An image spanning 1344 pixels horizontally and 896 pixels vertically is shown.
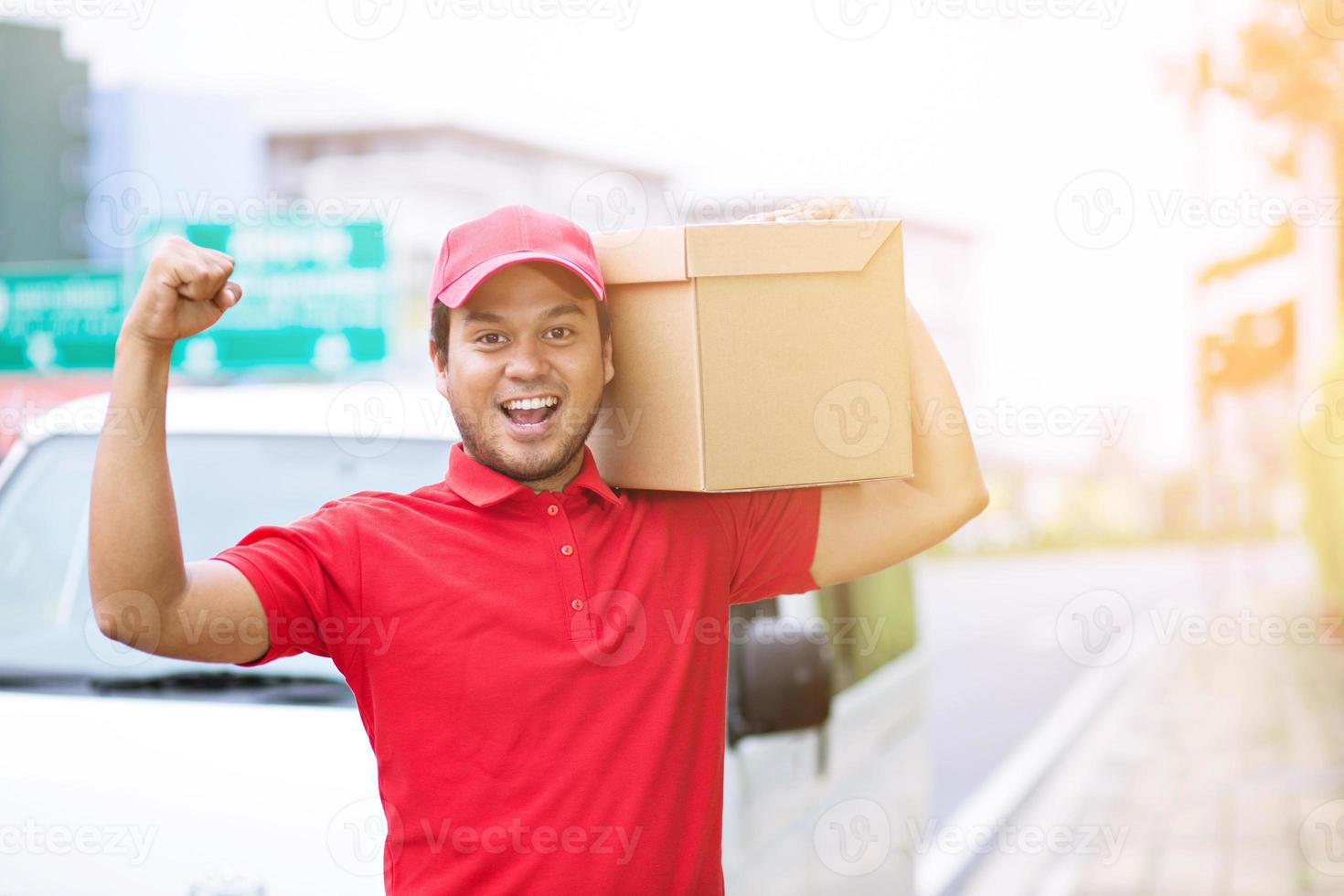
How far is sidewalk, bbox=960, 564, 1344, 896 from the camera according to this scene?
20.7 ft

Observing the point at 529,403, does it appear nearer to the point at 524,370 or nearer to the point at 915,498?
the point at 524,370

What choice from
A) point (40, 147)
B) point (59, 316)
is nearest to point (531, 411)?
point (59, 316)

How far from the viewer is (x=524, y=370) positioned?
7.06ft

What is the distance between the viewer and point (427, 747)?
6.66 ft

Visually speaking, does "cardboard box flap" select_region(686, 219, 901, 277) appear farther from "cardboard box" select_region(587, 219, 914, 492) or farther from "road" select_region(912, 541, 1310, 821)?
"road" select_region(912, 541, 1310, 821)

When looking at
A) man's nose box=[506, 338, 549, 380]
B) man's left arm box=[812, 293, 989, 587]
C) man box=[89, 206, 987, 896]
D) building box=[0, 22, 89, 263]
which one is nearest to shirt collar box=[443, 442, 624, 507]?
man box=[89, 206, 987, 896]

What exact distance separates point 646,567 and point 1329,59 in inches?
321

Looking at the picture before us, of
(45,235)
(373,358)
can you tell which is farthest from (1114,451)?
(45,235)

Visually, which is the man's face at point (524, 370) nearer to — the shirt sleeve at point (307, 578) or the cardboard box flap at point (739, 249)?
the cardboard box flap at point (739, 249)

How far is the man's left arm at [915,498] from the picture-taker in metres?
2.45

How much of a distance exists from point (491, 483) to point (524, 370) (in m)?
0.17

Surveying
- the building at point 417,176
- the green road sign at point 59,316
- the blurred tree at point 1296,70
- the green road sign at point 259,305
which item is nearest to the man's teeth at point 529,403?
the blurred tree at point 1296,70

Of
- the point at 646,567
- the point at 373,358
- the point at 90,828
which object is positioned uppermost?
the point at 373,358

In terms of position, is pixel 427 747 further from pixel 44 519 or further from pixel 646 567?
pixel 44 519
